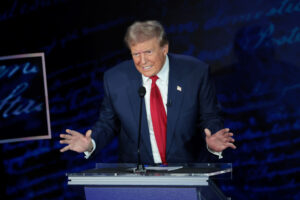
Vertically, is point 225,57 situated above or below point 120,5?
below

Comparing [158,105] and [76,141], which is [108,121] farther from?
[76,141]

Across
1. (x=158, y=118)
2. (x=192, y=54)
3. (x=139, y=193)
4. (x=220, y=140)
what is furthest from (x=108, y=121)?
(x=192, y=54)

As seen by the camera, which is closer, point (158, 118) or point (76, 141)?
point (76, 141)

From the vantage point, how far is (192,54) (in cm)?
A: 371

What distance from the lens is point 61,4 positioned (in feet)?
13.0

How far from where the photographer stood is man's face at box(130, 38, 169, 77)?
2561 mm

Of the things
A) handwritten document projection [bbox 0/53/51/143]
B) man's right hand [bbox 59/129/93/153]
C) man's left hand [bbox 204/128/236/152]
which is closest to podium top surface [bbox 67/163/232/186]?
man's left hand [bbox 204/128/236/152]

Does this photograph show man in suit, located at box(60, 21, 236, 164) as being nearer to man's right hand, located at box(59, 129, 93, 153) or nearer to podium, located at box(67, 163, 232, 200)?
man's right hand, located at box(59, 129, 93, 153)

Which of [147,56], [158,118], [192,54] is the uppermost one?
[192,54]

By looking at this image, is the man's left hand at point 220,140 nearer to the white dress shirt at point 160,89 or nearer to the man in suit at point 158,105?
the man in suit at point 158,105

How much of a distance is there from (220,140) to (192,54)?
1.69 m

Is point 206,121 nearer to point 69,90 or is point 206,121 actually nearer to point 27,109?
point 69,90

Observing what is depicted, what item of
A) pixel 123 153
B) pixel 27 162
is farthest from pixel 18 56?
pixel 123 153

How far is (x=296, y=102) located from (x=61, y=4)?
7.36ft
